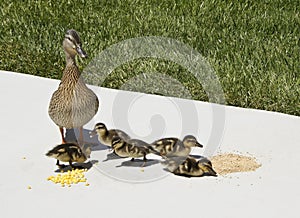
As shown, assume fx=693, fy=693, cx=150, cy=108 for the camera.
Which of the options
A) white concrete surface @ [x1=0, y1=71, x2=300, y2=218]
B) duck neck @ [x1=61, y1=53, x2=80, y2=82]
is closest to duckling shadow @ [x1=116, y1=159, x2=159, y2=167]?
white concrete surface @ [x1=0, y1=71, x2=300, y2=218]

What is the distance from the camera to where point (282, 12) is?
7.88 metres

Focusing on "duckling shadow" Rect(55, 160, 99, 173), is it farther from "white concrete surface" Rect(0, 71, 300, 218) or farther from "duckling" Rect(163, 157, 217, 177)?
"duckling" Rect(163, 157, 217, 177)

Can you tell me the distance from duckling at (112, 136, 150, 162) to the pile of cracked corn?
29 centimetres

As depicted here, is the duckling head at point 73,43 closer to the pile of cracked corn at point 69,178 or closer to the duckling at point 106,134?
the duckling at point 106,134

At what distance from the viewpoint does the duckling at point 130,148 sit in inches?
179

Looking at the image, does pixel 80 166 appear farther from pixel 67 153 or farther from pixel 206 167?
pixel 206 167

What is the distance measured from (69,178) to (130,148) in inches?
17.6

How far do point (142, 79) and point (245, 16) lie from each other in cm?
212

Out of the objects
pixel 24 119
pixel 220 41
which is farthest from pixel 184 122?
pixel 220 41

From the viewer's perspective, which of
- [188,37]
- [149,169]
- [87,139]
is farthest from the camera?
[188,37]

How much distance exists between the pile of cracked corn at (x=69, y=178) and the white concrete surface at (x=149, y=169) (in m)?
0.04

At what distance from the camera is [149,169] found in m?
4.53

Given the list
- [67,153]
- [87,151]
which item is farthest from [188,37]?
[67,153]

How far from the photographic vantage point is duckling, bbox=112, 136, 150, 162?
4535 mm
